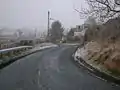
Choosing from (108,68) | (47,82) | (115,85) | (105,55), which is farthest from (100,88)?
(105,55)

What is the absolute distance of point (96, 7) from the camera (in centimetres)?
1759

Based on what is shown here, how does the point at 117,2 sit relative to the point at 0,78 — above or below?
above

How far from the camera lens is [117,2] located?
16.5m

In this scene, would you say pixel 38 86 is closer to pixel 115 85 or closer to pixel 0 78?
pixel 0 78

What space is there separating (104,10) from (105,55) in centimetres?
342

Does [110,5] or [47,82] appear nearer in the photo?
[47,82]

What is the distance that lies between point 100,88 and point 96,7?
27.5 ft


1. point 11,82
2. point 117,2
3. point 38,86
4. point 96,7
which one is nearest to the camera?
point 38,86

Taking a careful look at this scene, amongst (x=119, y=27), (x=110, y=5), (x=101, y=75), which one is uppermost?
(x=110, y=5)

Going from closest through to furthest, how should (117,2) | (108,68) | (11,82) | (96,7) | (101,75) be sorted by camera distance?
(11,82)
(101,75)
(108,68)
(117,2)
(96,7)

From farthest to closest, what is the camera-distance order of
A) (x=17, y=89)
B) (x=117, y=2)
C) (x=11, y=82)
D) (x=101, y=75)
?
(x=117, y=2)
(x=101, y=75)
(x=11, y=82)
(x=17, y=89)

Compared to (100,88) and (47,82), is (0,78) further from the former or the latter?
(100,88)

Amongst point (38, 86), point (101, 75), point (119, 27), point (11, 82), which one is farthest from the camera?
point (119, 27)

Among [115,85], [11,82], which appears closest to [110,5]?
[115,85]
